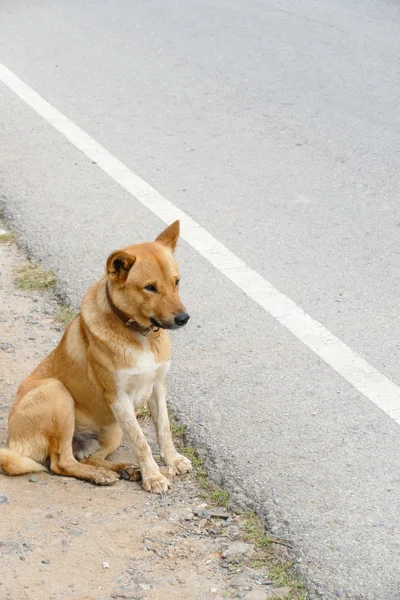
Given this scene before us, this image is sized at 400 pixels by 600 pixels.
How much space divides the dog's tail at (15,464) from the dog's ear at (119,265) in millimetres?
864

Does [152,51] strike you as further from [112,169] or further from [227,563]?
[227,563]

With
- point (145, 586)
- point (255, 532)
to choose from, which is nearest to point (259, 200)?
point (255, 532)

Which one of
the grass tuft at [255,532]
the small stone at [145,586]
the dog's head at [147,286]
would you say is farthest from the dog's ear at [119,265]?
the small stone at [145,586]

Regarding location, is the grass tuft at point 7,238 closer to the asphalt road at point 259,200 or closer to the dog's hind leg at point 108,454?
the asphalt road at point 259,200

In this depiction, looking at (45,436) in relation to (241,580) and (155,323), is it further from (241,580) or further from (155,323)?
(241,580)

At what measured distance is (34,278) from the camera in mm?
5953

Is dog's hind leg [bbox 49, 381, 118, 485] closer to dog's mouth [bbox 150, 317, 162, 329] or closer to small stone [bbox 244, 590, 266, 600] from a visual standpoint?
dog's mouth [bbox 150, 317, 162, 329]

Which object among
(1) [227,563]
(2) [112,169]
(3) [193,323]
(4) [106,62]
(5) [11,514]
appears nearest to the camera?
(1) [227,563]

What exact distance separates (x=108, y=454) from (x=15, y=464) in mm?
490

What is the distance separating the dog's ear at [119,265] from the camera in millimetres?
4027

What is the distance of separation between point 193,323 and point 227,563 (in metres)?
2.03

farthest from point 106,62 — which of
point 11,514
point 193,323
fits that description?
point 11,514

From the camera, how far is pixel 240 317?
5488 millimetres

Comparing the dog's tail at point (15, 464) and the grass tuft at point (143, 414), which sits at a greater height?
the dog's tail at point (15, 464)
